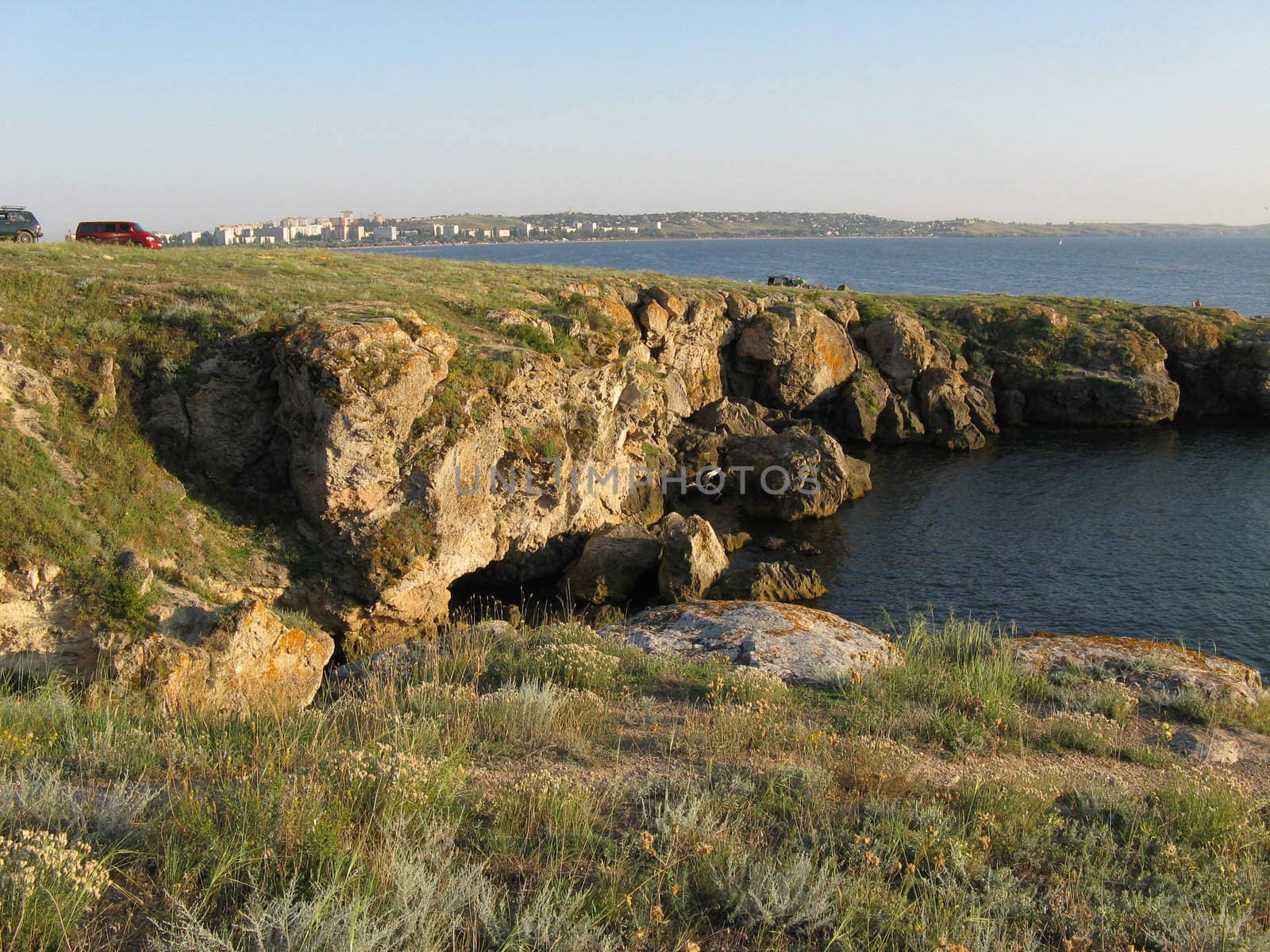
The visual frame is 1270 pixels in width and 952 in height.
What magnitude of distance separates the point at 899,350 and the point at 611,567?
27.2 meters

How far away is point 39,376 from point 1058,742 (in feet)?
68.6

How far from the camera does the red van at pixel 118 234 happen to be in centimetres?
3706

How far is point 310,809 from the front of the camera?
5195 millimetres

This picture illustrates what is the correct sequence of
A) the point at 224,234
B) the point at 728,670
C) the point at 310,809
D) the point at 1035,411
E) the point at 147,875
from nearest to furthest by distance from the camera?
the point at 147,875 → the point at 310,809 → the point at 728,670 → the point at 1035,411 → the point at 224,234

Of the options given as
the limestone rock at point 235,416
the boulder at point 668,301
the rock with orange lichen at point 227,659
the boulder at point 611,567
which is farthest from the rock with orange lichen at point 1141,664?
the boulder at point 668,301

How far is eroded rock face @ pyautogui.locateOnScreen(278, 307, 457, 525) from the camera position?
64.3 ft

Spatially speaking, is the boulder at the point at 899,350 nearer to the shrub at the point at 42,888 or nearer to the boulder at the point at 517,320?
the boulder at the point at 517,320

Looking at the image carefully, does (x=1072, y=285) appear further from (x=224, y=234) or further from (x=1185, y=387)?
(x=224, y=234)

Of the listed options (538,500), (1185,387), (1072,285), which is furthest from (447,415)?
(1072,285)

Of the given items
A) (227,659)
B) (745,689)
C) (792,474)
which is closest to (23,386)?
(227,659)

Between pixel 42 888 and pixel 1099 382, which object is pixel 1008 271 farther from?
pixel 42 888

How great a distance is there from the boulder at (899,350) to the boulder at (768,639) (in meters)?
32.2

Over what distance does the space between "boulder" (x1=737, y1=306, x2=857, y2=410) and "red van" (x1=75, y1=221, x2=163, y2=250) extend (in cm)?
2789

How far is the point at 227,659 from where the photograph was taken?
13242mm
